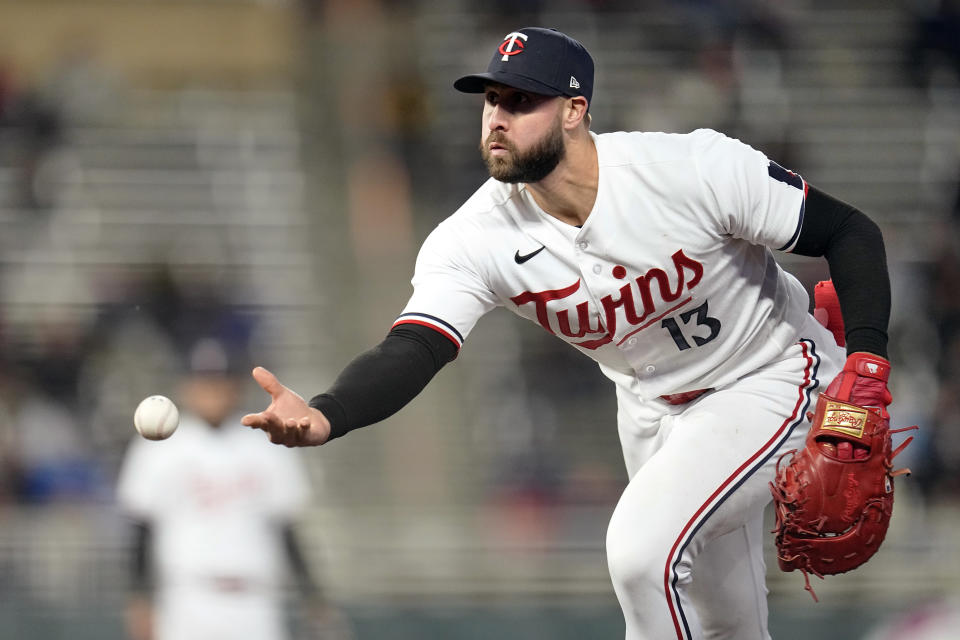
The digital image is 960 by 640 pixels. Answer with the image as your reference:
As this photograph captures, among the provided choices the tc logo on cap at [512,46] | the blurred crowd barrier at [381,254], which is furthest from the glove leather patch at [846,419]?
the blurred crowd barrier at [381,254]

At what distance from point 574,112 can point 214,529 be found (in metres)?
3.19

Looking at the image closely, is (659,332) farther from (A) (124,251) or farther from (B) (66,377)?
(A) (124,251)

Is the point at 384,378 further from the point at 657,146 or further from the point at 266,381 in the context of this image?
the point at 657,146

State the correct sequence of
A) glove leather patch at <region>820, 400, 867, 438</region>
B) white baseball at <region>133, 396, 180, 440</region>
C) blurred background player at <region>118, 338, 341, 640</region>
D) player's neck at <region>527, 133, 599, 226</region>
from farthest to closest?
blurred background player at <region>118, 338, 341, 640</region> → player's neck at <region>527, 133, 599, 226</region> → glove leather patch at <region>820, 400, 867, 438</region> → white baseball at <region>133, 396, 180, 440</region>

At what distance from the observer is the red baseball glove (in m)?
3.61

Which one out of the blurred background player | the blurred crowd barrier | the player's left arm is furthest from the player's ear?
the blurred crowd barrier

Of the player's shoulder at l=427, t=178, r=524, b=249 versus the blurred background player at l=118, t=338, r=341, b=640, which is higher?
the player's shoulder at l=427, t=178, r=524, b=249

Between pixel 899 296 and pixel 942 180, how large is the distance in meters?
1.66

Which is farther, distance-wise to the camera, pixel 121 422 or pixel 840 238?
pixel 121 422

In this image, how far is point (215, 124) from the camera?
11.8 m

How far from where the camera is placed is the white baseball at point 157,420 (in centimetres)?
344

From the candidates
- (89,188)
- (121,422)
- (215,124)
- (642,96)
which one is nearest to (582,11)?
(642,96)

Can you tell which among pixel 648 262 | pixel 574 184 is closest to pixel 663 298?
pixel 648 262

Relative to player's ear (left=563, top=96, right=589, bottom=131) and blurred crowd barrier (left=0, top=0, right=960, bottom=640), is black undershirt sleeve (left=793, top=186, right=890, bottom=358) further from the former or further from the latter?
blurred crowd barrier (left=0, top=0, right=960, bottom=640)
